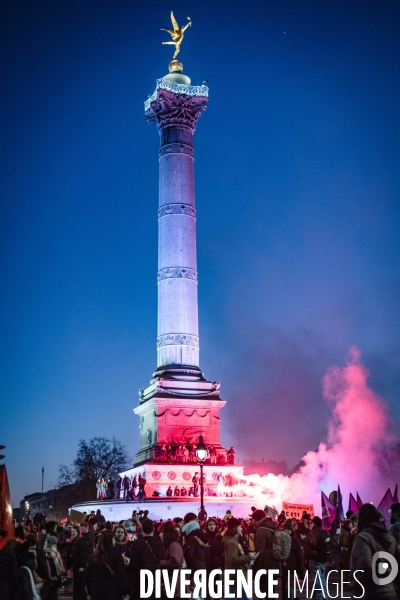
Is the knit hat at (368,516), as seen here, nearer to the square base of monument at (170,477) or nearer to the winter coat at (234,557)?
the winter coat at (234,557)

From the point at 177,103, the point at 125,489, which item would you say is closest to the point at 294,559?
the point at 125,489

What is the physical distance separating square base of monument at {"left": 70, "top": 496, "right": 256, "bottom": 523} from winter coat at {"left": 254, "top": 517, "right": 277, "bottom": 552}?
2341 cm

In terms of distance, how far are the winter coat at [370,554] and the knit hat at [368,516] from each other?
0.07 m

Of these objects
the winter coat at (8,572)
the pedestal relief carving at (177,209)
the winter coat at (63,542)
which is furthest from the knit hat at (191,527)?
the pedestal relief carving at (177,209)

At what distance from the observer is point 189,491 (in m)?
37.4

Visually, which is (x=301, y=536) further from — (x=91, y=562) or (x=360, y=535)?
(x=360, y=535)

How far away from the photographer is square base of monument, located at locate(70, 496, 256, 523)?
34.1 m

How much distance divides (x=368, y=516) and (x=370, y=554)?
0.38 m

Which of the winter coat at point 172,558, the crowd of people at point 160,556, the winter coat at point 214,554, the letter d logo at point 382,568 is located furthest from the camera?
the winter coat at point 214,554

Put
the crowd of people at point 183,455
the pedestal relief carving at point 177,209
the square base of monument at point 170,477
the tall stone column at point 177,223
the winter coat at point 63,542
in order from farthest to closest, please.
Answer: the pedestal relief carving at point 177,209, the tall stone column at point 177,223, the crowd of people at point 183,455, the square base of monument at point 170,477, the winter coat at point 63,542

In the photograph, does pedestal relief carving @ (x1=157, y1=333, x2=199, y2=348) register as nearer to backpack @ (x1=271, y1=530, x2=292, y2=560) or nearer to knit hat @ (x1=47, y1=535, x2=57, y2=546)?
knit hat @ (x1=47, y1=535, x2=57, y2=546)

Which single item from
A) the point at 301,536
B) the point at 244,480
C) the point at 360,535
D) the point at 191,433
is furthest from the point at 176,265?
the point at 360,535

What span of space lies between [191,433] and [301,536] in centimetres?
2587

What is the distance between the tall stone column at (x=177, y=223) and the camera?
4325 cm
